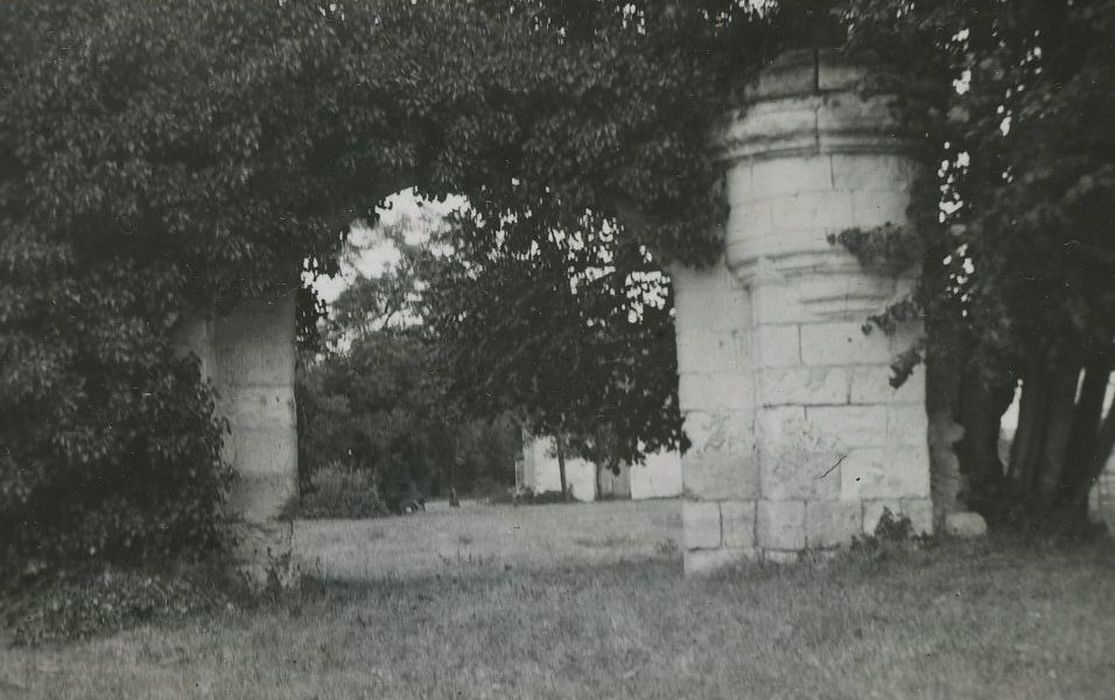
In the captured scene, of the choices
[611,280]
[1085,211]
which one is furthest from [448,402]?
[1085,211]

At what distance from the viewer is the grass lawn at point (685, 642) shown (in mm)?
4754

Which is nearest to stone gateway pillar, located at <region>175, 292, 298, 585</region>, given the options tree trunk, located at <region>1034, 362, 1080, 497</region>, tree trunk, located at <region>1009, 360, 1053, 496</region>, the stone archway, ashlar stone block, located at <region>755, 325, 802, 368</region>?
the stone archway

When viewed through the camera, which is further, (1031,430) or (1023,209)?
(1031,430)

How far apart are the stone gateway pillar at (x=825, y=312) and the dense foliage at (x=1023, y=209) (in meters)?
0.34

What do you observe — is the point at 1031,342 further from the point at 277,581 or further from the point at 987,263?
the point at 277,581

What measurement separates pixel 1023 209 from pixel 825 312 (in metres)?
1.51

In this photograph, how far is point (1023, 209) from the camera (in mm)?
6410

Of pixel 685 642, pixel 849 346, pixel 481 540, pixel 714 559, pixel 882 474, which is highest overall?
pixel 849 346

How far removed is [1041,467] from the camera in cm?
782

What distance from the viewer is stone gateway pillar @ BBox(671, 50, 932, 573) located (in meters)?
7.49

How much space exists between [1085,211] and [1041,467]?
6.96 ft

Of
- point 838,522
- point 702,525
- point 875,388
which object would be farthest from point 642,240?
point 838,522

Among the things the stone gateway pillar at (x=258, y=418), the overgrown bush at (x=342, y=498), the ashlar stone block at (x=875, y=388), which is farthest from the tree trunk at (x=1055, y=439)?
the overgrown bush at (x=342, y=498)

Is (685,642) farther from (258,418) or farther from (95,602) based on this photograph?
(258,418)
